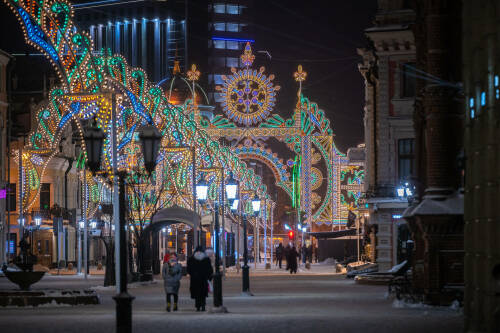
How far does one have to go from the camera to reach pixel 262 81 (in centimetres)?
6756

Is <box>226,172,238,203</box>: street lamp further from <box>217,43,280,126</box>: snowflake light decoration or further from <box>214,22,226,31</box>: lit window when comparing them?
<box>214,22,226,31</box>: lit window

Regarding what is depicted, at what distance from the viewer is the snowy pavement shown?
70.5 ft

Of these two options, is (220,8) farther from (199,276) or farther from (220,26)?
(199,276)

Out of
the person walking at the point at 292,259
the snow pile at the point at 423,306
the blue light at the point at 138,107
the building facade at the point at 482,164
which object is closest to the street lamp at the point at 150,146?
the building facade at the point at 482,164

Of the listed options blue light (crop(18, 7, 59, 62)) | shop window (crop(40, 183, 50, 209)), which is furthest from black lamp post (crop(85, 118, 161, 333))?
shop window (crop(40, 183, 50, 209))

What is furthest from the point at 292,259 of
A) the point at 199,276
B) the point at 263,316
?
the point at 263,316

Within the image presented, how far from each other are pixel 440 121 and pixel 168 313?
758 centimetres

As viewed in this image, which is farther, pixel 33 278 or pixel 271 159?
pixel 271 159

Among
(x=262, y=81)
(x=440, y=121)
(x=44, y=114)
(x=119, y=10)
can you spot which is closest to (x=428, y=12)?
(x=440, y=121)

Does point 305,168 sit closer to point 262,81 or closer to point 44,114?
point 262,81

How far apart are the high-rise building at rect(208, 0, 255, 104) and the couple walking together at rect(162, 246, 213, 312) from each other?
14080 cm

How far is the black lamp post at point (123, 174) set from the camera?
57.8ft

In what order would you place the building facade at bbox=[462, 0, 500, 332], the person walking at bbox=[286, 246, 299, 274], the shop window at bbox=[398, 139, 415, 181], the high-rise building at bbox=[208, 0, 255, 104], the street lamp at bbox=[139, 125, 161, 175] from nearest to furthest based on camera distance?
the building facade at bbox=[462, 0, 500, 332] → the street lamp at bbox=[139, 125, 161, 175] → the shop window at bbox=[398, 139, 415, 181] → the person walking at bbox=[286, 246, 299, 274] → the high-rise building at bbox=[208, 0, 255, 104]

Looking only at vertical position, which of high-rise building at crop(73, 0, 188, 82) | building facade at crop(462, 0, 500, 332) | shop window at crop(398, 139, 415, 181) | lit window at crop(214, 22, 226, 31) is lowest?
building facade at crop(462, 0, 500, 332)
